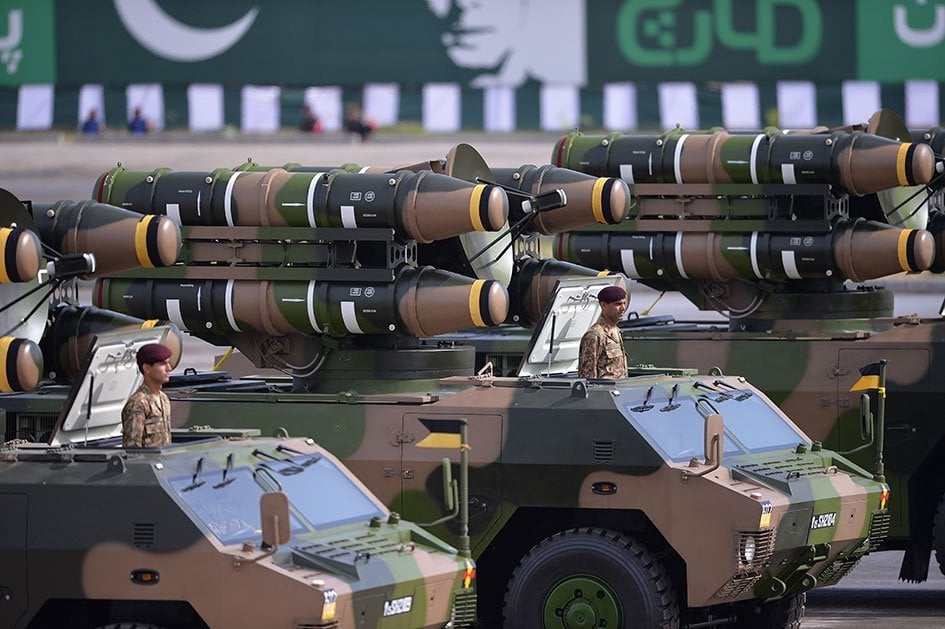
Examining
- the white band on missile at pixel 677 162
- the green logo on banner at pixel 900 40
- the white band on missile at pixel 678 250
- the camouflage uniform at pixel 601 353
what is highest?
the green logo on banner at pixel 900 40

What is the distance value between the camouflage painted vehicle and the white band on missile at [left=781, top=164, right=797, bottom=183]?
292 inches

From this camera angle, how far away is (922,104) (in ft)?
139

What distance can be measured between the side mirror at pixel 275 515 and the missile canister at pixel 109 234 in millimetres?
3553

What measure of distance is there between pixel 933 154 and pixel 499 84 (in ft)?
83.0

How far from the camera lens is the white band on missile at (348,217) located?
15266mm

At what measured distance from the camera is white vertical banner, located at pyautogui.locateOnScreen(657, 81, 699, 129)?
4288 centimetres

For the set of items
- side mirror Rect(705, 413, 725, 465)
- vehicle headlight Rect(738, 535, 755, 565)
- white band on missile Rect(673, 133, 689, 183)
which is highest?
white band on missile Rect(673, 133, 689, 183)

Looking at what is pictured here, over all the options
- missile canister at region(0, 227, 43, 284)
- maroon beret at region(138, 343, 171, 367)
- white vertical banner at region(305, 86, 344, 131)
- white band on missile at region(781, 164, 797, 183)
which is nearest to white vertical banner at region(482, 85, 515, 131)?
white vertical banner at region(305, 86, 344, 131)

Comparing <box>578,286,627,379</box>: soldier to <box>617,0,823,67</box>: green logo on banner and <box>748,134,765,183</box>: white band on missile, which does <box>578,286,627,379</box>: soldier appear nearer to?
<box>748,134,765,183</box>: white band on missile

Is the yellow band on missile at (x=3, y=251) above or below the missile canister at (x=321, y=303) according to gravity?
above

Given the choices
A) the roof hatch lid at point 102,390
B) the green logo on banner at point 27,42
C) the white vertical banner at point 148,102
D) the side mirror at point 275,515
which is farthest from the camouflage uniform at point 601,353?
the green logo on banner at point 27,42

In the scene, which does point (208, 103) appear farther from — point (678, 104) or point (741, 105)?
point (741, 105)

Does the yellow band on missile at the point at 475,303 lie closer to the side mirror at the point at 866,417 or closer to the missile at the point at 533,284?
the missile at the point at 533,284

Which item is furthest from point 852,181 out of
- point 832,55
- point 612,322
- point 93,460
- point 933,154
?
point 832,55
